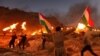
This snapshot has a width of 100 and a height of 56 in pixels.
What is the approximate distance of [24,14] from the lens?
3846 inches

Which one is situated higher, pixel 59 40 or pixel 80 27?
pixel 80 27

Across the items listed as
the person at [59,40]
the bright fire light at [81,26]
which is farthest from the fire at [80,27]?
the person at [59,40]

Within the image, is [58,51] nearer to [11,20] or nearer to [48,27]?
[48,27]

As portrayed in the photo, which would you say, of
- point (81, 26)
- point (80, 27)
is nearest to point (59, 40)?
point (80, 27)

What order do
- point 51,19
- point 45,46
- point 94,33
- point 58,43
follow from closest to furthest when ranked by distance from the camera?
1. point 58,43
2. point 94,33
3. point 45,46
4. point 51,19

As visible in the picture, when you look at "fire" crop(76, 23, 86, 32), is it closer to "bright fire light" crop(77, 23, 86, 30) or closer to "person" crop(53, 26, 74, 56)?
"bright fire light" crop(77, 23, 86, 30)

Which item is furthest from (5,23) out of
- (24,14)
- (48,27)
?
(48,27)

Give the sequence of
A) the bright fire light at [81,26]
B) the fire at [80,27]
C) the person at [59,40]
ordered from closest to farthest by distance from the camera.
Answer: the person at [59,40]
the fire at [80,27]
the bright fire light at [81,26]

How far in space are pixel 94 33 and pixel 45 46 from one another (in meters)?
13.6

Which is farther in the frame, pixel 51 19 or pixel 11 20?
pixel 51 19

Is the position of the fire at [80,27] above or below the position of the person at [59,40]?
above

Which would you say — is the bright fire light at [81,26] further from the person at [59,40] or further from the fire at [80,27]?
the person at [59,40]

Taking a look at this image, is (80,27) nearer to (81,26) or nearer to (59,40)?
(81,26)

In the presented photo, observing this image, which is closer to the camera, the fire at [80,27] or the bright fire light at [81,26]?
A: the fire at [80,27]
